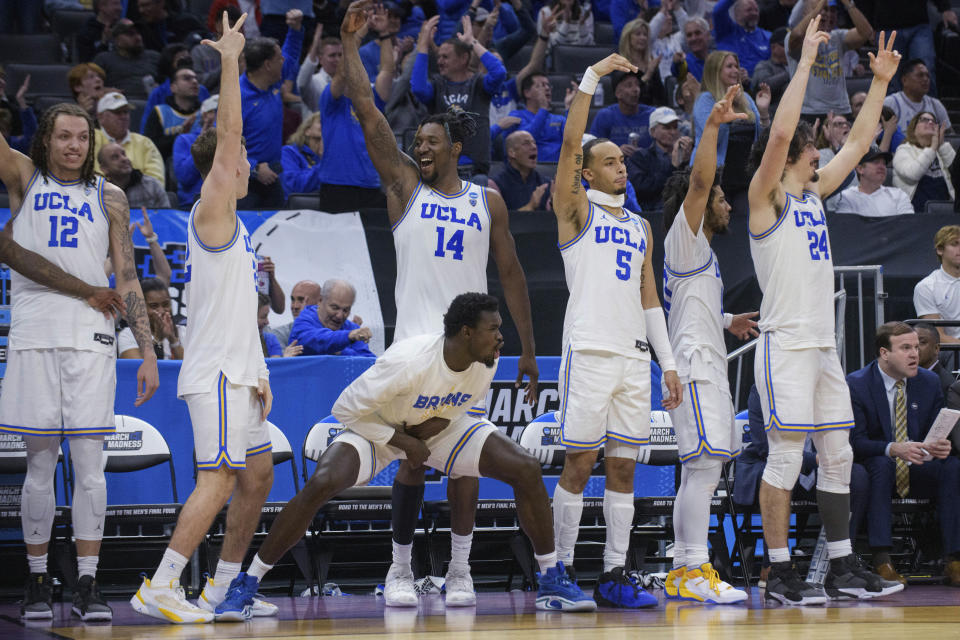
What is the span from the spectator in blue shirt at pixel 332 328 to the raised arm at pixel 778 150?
287 cm

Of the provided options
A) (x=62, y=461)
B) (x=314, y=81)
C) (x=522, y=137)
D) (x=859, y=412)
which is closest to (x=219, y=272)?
(x=62, y=461)

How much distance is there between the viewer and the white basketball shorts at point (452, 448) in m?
5.99

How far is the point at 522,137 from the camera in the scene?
1045 centimetres

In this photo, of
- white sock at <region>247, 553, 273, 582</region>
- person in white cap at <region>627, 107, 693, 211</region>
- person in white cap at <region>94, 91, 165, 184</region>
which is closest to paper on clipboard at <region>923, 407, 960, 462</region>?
person in white cap at <region>627, 107, 693, 211</region>

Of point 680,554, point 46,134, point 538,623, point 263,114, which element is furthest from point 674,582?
point 263,114

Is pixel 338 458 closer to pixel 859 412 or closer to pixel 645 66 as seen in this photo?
pixel 859 412

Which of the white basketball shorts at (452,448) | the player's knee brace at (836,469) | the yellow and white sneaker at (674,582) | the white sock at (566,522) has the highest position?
the white basketball shorts at (452,448)

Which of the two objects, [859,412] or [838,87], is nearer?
[859,412]

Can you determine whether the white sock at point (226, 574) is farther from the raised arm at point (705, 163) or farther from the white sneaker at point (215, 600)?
the raised arm at point (705, 163)

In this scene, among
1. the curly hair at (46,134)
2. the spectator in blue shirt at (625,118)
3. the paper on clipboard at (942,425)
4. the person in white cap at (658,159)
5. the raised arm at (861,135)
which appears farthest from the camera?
the spectator in blue shirt at (625,118)

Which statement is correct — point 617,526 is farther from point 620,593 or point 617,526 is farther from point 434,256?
point 434,256

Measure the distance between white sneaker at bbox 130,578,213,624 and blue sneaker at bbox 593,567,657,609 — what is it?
6.56 ft

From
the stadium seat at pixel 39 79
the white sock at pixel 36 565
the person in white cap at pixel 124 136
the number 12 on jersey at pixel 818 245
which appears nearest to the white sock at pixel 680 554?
the number 12 on jersey at pixel 818 245

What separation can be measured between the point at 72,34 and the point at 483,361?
9923 millimetres
